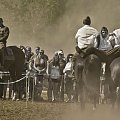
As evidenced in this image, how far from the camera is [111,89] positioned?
15.5 m

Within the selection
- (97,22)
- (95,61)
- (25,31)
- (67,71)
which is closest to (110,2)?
(97,22)

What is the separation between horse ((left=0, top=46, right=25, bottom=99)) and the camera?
22016 millimetres

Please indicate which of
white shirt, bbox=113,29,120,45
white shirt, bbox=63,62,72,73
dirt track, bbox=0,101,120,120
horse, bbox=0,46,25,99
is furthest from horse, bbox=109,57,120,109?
horse, bbox=0,46,25,99

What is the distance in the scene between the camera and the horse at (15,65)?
72.2ft

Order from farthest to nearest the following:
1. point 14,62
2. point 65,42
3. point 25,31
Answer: point 25,31 → point 65,42 → point 14,62

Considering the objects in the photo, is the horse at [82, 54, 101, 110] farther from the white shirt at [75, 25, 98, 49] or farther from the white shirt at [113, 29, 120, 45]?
the white shirt at [113, 29, 120, 45]

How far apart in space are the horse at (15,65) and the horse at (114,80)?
7.25m

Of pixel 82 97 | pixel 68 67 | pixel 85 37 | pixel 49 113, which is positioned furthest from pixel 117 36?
pixel 68 67

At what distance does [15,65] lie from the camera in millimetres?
22469

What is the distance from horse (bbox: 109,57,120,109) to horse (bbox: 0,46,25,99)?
725cm

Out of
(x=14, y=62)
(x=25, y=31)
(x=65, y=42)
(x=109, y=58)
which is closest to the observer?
(x=109, y=58)

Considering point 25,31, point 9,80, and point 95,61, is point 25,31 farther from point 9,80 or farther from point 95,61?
point 95,61

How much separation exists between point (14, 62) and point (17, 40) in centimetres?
4202

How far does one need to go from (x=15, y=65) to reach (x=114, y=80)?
810 centimetres
